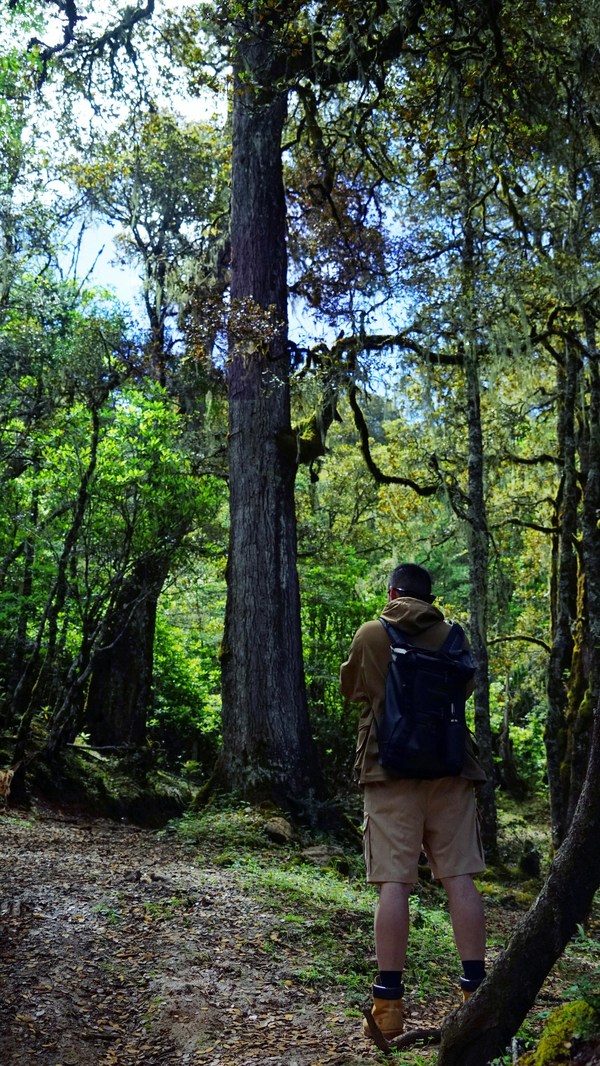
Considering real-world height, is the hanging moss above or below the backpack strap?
below

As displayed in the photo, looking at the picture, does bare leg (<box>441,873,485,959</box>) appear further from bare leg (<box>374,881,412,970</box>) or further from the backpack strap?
the backpack strap

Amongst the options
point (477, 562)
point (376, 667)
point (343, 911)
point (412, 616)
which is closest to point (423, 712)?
point (376, 667)

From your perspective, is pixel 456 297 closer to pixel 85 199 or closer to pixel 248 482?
pixel 248 482

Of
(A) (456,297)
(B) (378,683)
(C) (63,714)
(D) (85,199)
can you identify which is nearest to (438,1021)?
(B) (378,683)

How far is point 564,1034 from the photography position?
2.50 m

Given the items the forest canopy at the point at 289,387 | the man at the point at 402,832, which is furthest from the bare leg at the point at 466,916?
the forest canopy at the point at 289,387

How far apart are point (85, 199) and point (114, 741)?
13.3 m

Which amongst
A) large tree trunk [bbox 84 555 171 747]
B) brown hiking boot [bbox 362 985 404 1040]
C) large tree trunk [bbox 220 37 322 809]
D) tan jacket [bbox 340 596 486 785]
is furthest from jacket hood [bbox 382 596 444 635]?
large tree trunk [bbox 84 555 171 747]

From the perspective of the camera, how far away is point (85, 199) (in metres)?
19.7

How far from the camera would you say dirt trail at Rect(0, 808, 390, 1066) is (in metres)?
3.44

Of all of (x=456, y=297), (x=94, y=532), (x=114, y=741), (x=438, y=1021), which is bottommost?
(x=438, y=1021)

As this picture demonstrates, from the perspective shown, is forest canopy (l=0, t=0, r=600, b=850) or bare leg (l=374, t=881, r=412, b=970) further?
forest canopy (l=0, t=0, r=600, b=850)

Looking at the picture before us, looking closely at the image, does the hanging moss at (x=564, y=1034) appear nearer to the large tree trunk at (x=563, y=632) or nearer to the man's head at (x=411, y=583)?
the man's head at (x=411, y=583)

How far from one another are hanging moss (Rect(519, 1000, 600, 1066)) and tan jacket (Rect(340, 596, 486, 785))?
0.99 meters
